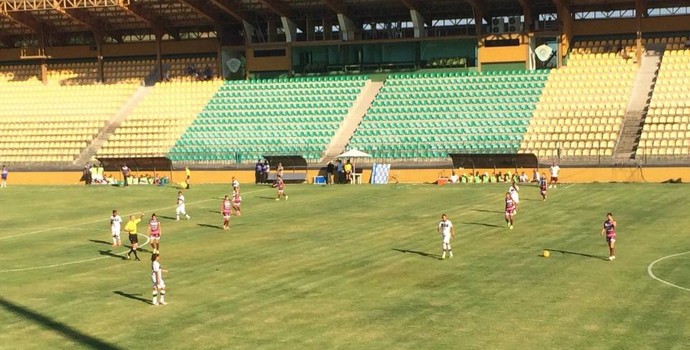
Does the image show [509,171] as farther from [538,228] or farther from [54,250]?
[54,250]

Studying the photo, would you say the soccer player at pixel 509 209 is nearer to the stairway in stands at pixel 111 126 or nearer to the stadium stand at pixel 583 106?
the stadium stand at pixel 583 106

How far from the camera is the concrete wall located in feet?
186

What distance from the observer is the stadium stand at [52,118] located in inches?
2985

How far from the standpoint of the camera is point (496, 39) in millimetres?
74375

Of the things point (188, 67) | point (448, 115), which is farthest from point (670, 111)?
point (188, 67)

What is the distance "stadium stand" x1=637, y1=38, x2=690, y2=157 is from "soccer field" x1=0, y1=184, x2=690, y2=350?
353 inches

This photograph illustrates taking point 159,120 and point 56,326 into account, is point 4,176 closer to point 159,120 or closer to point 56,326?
point 159,120

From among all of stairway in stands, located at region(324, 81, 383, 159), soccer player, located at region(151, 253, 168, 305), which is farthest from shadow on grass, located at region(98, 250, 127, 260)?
stairway in stands, located at region(324, 81, 383, 159)

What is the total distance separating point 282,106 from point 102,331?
2043 inches

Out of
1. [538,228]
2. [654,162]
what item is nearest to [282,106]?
[654,162]

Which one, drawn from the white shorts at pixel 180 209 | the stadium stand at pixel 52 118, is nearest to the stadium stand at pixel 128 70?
A: the stadium stand at pixel 52 118

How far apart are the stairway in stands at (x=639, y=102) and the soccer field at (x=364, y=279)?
9975 mm

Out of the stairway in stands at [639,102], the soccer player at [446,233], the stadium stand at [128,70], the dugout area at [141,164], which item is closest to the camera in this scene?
the soccer player at [446,233]

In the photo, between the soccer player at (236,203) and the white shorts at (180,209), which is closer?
the white shorts at (180,209)
